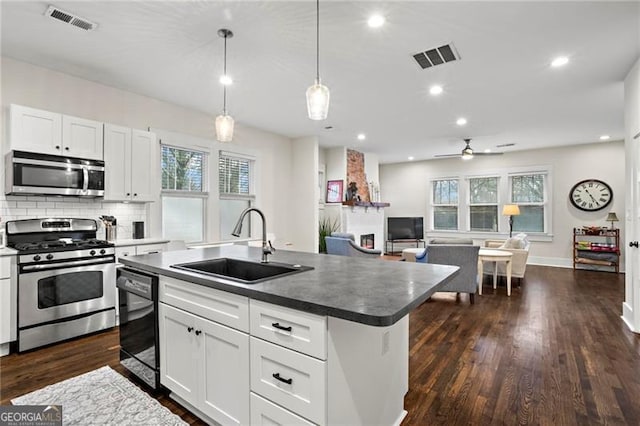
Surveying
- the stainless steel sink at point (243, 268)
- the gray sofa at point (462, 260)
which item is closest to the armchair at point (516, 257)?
the gray sofa at point (462, 260)

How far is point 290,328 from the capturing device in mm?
1416

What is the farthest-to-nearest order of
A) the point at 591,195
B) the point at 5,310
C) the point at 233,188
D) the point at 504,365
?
1. the point at 591,195
2. the point at 233,188
3. the point at 5,310
4. the point at 504,365

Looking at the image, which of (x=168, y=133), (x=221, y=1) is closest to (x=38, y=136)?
(x=168, y=133)

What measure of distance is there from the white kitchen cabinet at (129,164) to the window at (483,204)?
779 centimetres

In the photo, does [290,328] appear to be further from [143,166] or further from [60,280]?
[143,166]

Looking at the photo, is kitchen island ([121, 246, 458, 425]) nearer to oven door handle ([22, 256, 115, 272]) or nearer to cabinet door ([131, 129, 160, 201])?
oven door handle ([22, 256, 115, 272])

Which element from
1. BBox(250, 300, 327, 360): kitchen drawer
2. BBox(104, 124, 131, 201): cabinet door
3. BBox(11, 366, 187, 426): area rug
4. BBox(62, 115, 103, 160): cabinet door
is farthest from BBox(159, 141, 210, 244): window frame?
BBox(250, 300, 327, 360): kitchen drawer

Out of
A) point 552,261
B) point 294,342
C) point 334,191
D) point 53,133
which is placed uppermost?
point 53,133

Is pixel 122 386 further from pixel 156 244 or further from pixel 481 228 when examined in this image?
pixel 481 228

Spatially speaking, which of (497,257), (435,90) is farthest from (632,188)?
(435,90)

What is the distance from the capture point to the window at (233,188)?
5.44 m

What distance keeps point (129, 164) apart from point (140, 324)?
231 centimetres

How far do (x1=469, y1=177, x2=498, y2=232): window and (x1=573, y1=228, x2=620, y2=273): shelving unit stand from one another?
174 centimetres

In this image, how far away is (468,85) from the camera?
3910 millimetres
